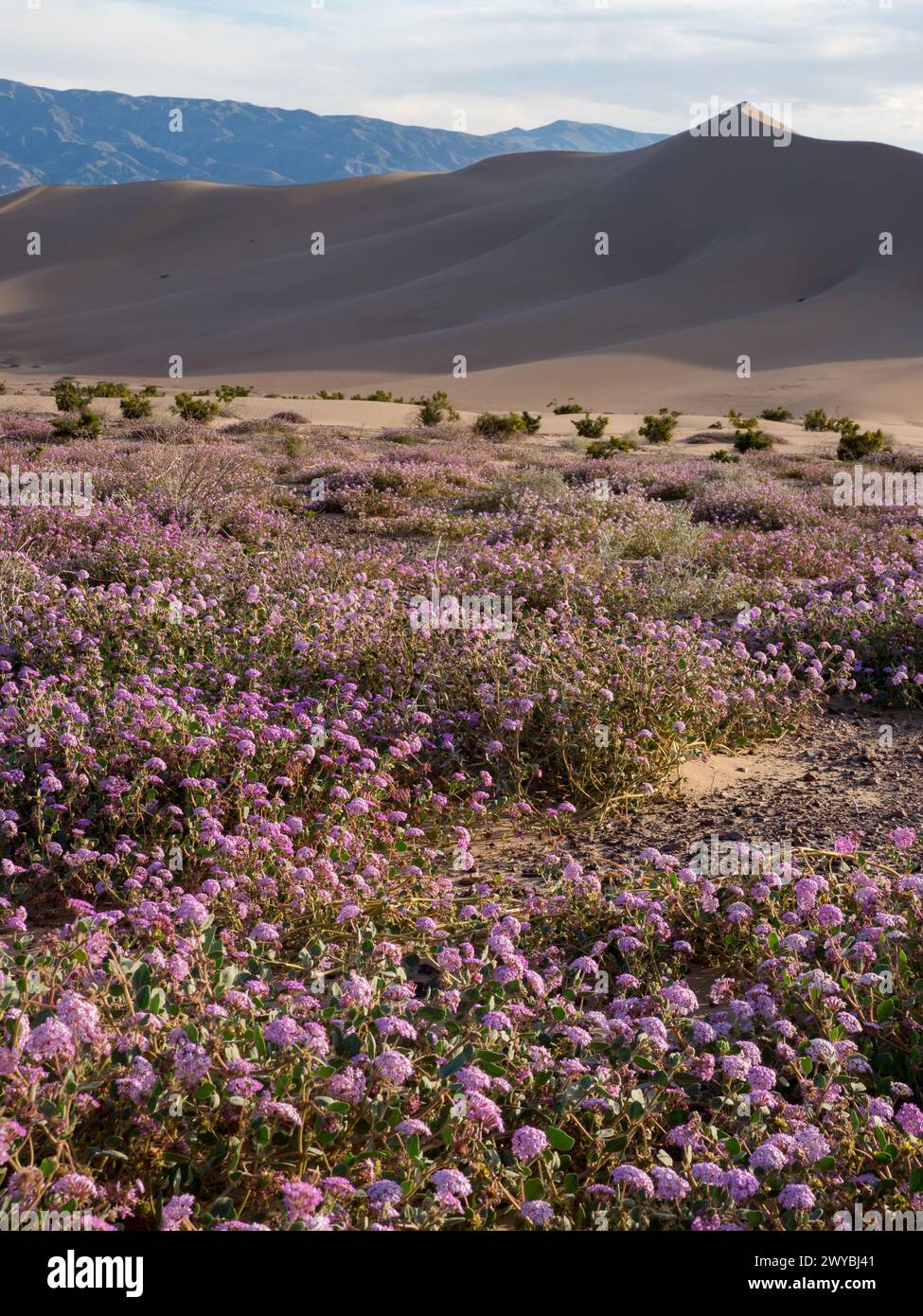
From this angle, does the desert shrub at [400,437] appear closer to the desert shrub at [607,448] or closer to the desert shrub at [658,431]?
the desert shrub at [607,448]

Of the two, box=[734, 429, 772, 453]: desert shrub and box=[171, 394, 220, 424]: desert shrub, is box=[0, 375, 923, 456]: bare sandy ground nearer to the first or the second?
box=[171, 394, 220, 424]: desert shrub

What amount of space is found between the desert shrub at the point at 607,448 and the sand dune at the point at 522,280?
48.7 ft

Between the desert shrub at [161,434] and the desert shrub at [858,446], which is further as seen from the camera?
the desert shrub at [858,446]

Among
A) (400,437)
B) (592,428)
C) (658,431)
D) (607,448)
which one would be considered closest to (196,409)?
(400,437)

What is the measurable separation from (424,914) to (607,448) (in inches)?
654

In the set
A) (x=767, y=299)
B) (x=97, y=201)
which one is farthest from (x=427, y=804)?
(x=97, y=201)

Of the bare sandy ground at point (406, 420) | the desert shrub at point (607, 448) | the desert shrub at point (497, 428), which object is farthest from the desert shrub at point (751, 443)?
the desert shrub at point (497, 428)

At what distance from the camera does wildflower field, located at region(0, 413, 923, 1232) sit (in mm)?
2613

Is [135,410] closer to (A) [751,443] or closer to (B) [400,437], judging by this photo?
(B) [400,437]

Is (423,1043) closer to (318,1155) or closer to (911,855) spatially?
(318,1155)

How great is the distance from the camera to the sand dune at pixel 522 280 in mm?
49031

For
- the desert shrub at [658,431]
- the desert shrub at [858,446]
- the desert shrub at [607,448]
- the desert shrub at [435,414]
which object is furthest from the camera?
the desert shrub at [435,414]

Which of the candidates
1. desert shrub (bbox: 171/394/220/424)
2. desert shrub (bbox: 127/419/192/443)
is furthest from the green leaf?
desert shrub (bbox: 171/394/220/424)

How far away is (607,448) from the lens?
19906mm
